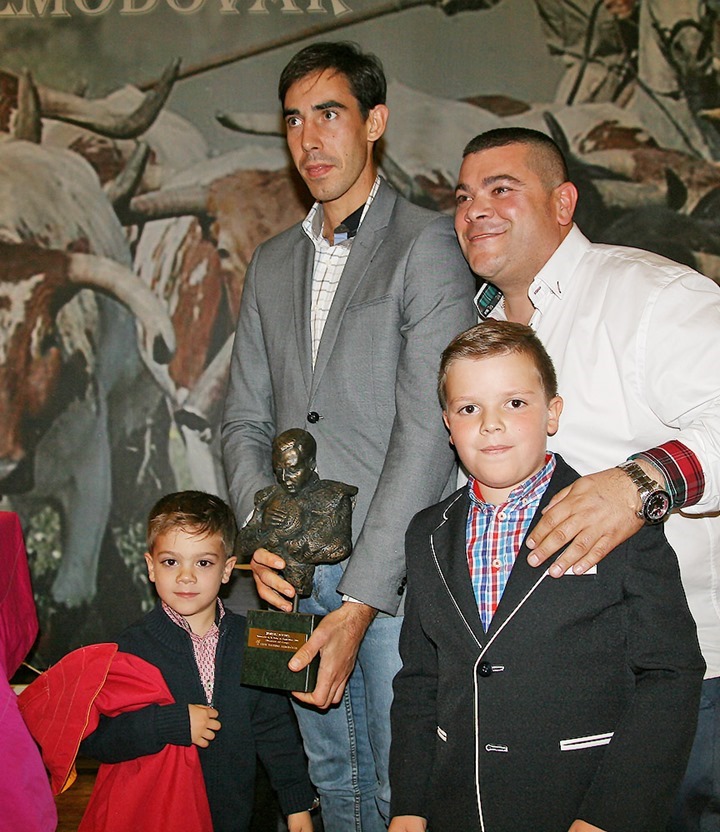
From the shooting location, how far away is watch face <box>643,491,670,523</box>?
1650 millimetres

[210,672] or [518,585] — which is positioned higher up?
[518,585]

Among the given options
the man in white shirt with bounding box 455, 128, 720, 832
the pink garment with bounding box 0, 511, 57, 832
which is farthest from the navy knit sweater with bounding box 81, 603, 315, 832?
the man in white shirt with bounding box 455, 128, 720, 832

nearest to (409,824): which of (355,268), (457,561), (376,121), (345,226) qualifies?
(457,561)

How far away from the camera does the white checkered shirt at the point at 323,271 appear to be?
2271 mm

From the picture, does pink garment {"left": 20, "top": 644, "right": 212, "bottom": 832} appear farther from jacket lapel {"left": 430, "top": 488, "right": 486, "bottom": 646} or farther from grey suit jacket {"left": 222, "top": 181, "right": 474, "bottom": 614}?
jacket lapel {"left": 430, "top": 488, "right": 486, "bottom": 646}

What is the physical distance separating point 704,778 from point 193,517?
139cm

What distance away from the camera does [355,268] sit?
2.21 meters

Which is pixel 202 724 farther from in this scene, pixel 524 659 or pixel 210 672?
pixel 524 659

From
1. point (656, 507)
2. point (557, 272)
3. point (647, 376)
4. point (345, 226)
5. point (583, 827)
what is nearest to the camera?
point (583, 827)

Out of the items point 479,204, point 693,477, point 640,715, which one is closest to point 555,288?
point 479,204

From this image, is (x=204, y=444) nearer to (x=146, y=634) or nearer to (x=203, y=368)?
(x=203, y=368)

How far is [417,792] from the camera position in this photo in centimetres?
178

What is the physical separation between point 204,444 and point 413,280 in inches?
109

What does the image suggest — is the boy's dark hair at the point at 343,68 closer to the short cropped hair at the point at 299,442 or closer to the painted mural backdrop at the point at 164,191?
the short cropped hair at the point at 299,442
